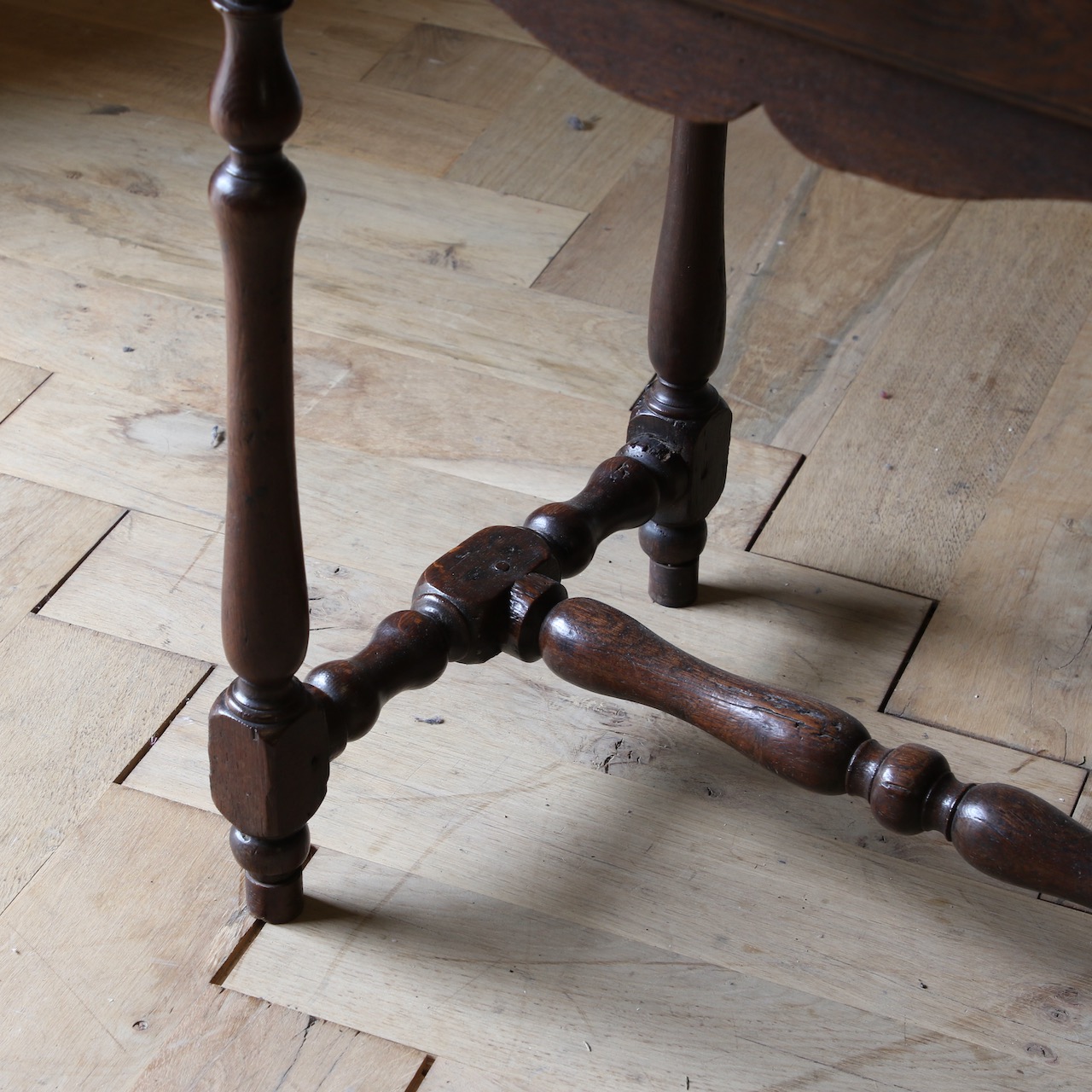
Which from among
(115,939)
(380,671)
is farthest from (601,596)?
(115,939)

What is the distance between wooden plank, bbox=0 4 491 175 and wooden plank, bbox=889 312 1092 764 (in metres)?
0.70

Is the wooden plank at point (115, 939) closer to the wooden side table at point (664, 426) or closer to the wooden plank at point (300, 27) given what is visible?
the wooden side table at point (664, 426)

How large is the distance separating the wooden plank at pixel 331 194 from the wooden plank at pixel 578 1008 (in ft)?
2.31

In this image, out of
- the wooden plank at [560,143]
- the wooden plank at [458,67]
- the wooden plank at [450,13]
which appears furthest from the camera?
the wooden plank at [450,13]

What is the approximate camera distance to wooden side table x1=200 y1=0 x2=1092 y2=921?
45 cm

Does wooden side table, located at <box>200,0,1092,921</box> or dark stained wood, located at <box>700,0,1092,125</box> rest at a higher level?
dark stained wood, located at <box>700,0,1092,125</box>

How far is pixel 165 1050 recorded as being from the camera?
2.39 feet

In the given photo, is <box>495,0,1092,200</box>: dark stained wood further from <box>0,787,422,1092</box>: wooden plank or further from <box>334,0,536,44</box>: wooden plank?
<box>334,0,536,44</box>: wooden plank

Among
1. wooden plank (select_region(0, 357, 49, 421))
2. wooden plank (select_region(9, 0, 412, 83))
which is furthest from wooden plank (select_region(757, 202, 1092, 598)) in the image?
wooden plank (select_region(9, 0, 412, 83))

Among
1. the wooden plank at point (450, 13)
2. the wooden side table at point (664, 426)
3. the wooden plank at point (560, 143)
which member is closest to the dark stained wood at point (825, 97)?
the wooden side table at point (664, 426)

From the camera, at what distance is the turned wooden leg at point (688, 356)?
2.78 feet

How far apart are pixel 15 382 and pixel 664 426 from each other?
0.57m

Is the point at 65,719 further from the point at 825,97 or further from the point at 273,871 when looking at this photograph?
the point at 825,97


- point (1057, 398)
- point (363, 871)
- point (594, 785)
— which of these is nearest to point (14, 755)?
point (363, 871)
